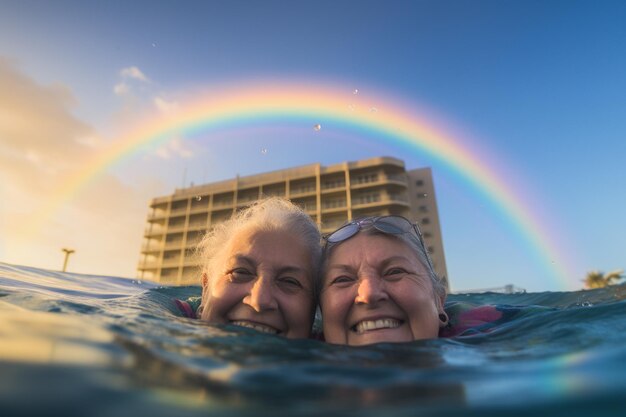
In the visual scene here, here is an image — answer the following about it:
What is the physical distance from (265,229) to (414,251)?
1122 mm

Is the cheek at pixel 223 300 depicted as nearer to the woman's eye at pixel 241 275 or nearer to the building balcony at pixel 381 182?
the woman's eye at pixel 241 275

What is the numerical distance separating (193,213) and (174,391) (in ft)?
166

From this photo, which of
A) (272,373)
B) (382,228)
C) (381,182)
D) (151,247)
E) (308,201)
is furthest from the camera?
(151,247)

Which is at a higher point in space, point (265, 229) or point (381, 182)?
point (381, 182)

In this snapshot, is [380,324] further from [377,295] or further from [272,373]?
[272,373]

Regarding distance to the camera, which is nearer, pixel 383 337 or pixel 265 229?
pixel 383 337

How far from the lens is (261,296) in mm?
2367

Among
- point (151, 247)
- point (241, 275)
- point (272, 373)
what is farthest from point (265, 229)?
point (151, 247)

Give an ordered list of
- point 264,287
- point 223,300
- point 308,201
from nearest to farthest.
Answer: point 264,287, point 223,300, point 308,201

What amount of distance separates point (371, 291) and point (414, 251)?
0.56 m

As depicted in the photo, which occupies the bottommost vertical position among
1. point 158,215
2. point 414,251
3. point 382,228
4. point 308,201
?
point 414,251

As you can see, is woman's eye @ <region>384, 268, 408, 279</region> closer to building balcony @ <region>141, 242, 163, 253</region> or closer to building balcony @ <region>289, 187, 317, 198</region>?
building balcony @ <region>289, 187, 317, 198</region>

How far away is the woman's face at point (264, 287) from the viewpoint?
243cm

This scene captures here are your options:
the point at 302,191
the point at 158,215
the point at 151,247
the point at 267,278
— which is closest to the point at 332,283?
the point at 267,278
